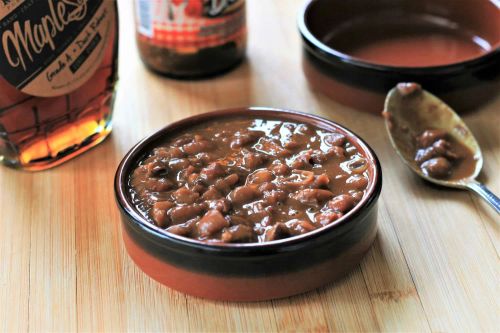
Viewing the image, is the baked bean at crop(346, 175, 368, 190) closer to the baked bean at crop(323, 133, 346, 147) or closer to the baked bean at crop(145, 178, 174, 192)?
the baked bean at crop(323, 133, 346, 147)

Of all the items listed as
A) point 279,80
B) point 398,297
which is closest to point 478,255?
point 398,297

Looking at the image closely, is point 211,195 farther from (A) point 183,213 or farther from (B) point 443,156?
(B) point 443,156

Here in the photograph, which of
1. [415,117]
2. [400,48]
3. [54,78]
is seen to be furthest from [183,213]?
[400,48]

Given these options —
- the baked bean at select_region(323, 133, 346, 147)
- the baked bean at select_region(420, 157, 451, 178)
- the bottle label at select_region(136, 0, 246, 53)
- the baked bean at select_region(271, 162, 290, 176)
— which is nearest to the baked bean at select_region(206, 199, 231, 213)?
the baked bean at select_region(271, 162, 290, 176)

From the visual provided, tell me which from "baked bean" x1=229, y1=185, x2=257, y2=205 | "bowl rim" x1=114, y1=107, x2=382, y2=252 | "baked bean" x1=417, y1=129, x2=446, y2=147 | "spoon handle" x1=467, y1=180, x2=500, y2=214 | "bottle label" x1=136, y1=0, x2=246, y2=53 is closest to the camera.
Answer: "bowl rim" x1=114, y1=107, x2=382, y2=252

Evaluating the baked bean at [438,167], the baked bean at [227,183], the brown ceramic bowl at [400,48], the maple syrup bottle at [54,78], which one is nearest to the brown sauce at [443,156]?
the baked bean at [438,167]

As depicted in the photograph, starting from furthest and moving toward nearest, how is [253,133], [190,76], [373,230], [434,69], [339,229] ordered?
[190,76]
[434,69]
[253,133]
[373,230]
[339,229]

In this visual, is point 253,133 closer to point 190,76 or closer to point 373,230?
point 373,230
